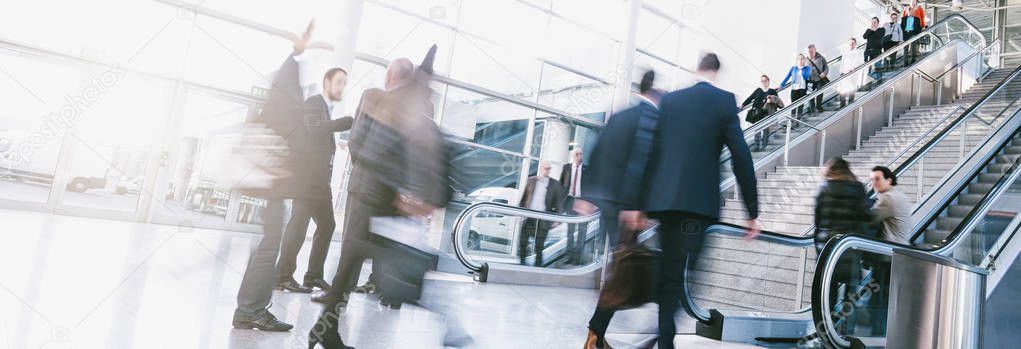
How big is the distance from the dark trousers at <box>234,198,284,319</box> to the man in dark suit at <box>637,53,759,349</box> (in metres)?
1.45

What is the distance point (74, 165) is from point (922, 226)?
29.4ft

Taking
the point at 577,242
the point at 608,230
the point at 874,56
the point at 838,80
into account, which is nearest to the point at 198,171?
the point at 577,242

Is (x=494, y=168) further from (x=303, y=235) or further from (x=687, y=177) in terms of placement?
(x=687, y=177)

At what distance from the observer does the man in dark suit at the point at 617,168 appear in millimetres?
2361

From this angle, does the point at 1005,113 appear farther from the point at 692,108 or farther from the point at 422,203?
the point at 422,203

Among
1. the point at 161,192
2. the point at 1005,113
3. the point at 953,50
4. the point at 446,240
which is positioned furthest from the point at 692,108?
the point at 953,50

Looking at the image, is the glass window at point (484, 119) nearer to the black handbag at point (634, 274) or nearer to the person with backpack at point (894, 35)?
the person with backpack at point (894, 35)

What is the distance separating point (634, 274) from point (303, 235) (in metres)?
1.69

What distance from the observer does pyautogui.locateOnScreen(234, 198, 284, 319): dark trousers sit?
233 centimetres

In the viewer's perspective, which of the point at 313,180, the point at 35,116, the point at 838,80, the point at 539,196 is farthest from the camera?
the point at 838,80

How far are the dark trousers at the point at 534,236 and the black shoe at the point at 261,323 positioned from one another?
11.7ft

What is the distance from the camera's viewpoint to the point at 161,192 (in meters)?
7.24

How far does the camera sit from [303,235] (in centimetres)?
290

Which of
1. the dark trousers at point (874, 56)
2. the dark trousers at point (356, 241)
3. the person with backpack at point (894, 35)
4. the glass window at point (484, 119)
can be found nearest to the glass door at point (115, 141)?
the glass window at point (484, 119)
